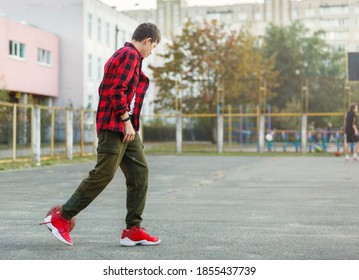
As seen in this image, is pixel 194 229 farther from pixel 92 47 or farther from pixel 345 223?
pixel 92 47

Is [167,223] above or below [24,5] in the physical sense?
below

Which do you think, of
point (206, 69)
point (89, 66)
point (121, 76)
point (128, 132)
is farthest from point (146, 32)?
point (89, 66)

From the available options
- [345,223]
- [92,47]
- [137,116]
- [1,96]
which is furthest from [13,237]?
[92,47]

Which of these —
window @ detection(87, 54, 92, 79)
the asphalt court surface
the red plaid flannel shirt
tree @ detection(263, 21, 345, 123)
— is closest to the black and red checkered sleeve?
the red plaid flannel shirt

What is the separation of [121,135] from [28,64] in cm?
3814

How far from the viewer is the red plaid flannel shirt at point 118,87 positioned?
5887mm

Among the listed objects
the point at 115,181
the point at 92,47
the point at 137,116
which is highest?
the point at 92,47

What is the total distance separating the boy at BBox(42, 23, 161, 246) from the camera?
5914 mm

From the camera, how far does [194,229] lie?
284 inches

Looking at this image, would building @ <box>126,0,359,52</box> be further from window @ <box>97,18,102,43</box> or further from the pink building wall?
the pink building wall

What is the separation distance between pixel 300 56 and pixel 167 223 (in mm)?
57102

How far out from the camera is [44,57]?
45.4 metres

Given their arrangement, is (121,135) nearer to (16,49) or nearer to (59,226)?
(59,226)

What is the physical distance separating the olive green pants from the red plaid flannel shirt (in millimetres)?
105
